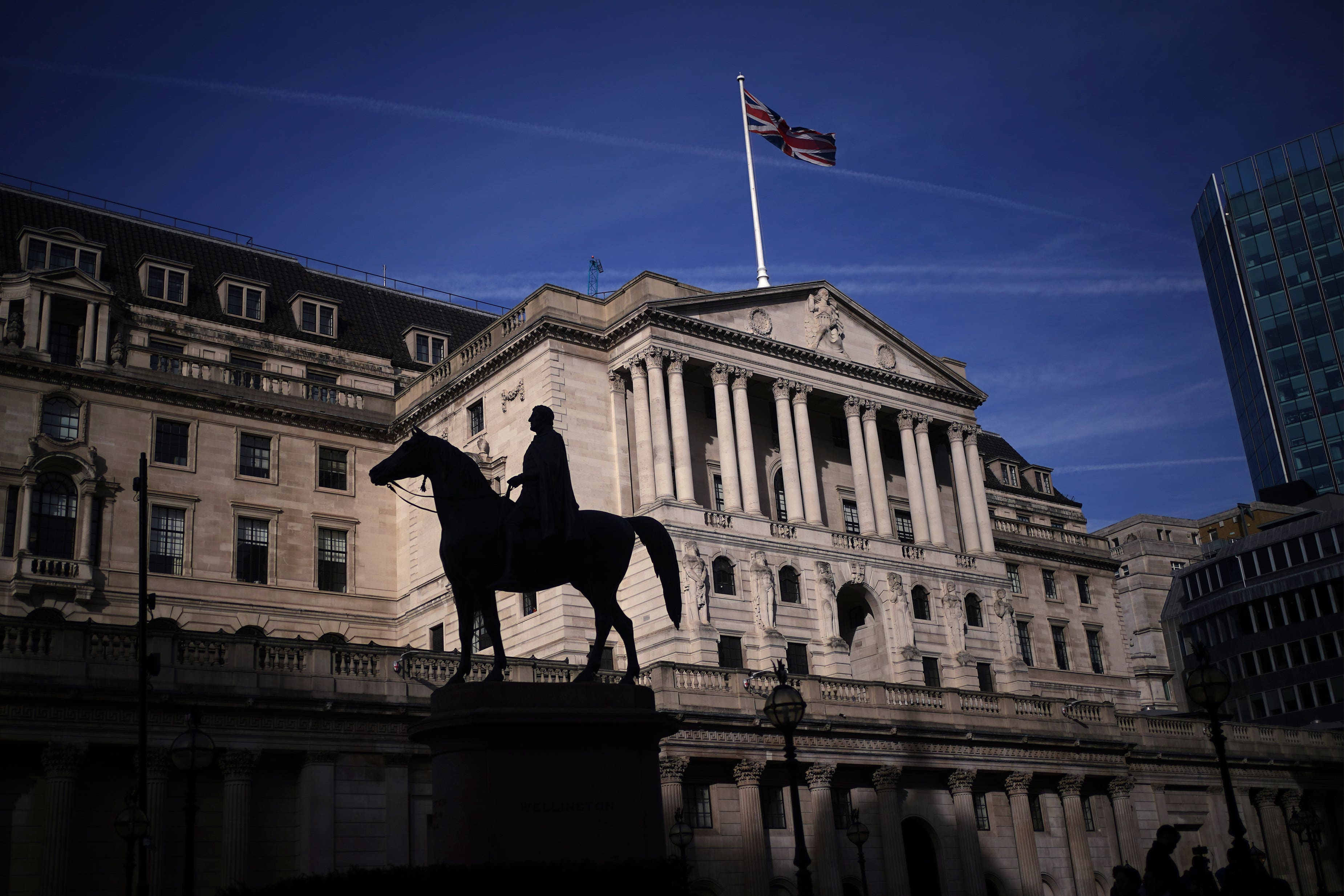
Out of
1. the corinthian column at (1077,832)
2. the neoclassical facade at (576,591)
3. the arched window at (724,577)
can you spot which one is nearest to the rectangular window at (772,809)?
the neoclassical facade at (576,591)

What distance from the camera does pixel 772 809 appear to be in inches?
1764

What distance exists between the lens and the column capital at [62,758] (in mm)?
31719

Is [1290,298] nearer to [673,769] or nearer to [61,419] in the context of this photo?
[673,769]

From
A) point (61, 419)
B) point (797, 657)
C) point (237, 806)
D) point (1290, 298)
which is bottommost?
point (237, 806)

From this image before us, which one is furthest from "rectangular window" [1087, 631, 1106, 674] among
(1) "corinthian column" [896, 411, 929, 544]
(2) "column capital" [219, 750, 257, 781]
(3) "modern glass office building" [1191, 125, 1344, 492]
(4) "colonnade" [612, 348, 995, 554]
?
(3) "modern glass office building" [1191, 125, 1344, 492]

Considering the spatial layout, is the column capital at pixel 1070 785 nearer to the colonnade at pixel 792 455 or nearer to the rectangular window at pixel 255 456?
the colonnade at pixel 792 455

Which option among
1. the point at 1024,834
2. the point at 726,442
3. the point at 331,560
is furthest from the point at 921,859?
the point at 331,560

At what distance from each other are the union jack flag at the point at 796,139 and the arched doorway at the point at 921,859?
2819cm

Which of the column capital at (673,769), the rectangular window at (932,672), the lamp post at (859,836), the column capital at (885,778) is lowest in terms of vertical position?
the lamp post at (859,836)

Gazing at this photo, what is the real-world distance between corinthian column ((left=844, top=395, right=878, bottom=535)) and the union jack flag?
35.5 ft

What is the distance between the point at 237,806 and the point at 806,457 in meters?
27.1

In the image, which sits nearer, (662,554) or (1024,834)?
(662,554)

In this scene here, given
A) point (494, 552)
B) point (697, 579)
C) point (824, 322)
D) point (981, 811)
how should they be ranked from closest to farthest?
point (494, 552)
point (697, 579)
point (981, 811)
point (824, 322)

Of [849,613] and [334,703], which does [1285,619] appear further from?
[334,703]
